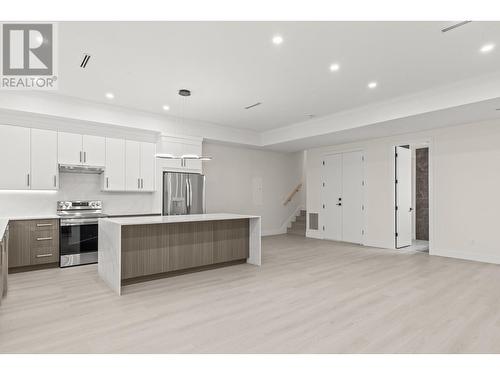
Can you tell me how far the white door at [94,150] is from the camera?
18.1 ft

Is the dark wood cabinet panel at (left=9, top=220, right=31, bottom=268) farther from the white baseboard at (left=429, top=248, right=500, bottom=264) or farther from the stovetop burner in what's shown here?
the white baseboard at (left=429, top=248, right=500, bottom=264)

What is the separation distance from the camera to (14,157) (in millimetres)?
4855

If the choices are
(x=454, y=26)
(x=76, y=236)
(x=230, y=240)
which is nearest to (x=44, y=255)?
(x=76, y=236)

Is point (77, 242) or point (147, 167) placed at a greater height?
point (147, 167)

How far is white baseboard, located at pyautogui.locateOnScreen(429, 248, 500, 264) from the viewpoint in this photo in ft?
17.3

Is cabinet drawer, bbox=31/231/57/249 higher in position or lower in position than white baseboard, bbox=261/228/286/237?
higher

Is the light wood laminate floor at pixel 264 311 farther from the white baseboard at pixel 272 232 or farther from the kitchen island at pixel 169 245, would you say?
the white baseboard at pixel 272 232

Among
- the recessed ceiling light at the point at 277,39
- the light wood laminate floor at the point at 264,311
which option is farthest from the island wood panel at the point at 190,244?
the recessed ceiling light at the point at 277,39

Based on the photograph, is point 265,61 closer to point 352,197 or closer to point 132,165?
point 132,165

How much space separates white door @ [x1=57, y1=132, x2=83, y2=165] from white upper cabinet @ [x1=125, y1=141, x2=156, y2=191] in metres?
0.85

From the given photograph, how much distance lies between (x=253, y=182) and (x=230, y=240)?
12.8ft

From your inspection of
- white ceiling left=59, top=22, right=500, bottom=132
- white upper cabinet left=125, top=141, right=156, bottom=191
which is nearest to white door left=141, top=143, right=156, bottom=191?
white upper cabinet left=125, top=141, right=156, bottom=191

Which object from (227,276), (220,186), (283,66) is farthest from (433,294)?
(220,186)
